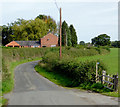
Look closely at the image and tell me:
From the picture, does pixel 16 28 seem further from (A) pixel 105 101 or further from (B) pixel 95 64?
(A) pixel 105 101

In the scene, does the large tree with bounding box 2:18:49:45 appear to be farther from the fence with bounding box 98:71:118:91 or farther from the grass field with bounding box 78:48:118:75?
the fence with bounding box 98:71:118:91

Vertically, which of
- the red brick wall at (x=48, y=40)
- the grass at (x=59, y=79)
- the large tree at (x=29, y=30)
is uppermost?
the large tree at (x=29, y=30)

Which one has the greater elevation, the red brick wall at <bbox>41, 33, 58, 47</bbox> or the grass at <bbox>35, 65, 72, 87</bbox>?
the red brick wall at <bbox>41, 33, 58, 47</bbox>

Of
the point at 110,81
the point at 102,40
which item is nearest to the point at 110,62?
the point at 110,81

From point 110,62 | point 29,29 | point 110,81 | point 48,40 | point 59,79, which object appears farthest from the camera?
point 29,29

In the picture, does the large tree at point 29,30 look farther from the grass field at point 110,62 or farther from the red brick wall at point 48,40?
the grass field at point 110,62

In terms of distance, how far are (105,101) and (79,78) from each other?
651 centimetres

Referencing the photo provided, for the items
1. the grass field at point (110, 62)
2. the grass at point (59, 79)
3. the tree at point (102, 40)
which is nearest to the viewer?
the grass at point (59, 79)

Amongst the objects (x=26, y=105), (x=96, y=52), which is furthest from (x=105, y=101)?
(x=96, y=52)

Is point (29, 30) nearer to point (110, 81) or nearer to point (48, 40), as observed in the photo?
point (48, 40)

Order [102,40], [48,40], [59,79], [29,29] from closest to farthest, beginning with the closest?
[59,79] → [48,40] → [29,29] → [102,40]

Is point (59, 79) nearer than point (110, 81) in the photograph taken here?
No

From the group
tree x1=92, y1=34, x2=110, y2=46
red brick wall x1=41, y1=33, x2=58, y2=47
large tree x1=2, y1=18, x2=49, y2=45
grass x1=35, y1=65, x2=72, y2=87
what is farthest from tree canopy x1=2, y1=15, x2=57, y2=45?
grass x1=35, y1=65, x2=72, y2=87

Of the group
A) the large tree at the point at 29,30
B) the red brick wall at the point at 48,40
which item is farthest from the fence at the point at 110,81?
the large tree at the point at 29,30
